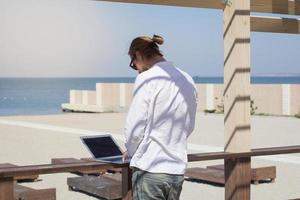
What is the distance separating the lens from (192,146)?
48.0ft

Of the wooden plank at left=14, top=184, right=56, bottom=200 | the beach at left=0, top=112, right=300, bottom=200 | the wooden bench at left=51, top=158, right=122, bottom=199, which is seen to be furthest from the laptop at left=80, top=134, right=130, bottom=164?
the beach at left=0, top=112, right=300, bottom=200

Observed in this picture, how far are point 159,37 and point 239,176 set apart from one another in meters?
1.71

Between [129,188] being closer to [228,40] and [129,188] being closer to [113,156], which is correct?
[113,156]

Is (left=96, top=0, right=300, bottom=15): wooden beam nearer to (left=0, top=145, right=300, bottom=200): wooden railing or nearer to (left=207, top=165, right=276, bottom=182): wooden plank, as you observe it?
(left=0, top=145, right=300, bottom=200): wooden railing

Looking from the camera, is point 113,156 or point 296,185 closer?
point 113,156

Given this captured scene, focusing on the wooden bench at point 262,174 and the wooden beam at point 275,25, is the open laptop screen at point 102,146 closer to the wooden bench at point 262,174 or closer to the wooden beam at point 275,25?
the wooden beam at point 275,25

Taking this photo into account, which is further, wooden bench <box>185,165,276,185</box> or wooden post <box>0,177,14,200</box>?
wooden bench <box>185,165,276,185</box>

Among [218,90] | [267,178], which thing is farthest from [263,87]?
[267,178]

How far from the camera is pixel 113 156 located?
12.6 ft

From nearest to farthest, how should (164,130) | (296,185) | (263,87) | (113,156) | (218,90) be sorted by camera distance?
(164,130) → (113,156) → (296,185) → (263,87) → (218,90)

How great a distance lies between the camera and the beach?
9.06 m

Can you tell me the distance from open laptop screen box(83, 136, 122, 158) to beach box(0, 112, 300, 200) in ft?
15.5

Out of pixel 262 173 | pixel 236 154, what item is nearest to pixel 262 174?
pixel 262 173

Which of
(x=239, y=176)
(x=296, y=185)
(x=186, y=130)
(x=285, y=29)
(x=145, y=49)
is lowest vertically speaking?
(x=296, y=185)
